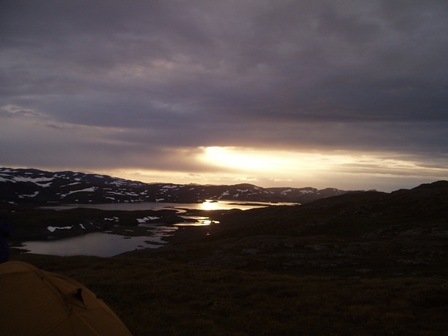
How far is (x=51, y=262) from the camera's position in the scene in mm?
35656

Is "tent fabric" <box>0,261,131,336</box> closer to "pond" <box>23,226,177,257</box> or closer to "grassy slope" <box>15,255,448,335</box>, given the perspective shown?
"grassy slope" <box>15,255,448,335</box>

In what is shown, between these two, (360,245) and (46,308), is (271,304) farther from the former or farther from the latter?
(360,245)

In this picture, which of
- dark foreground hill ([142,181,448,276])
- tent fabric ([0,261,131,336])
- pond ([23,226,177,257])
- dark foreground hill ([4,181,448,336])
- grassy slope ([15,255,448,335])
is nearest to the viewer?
tent fabric ([0,261,131,336])

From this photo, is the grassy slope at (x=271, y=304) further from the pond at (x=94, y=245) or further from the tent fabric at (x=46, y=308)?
the pond at (x=94, y=245)

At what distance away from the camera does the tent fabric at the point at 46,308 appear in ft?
29.8

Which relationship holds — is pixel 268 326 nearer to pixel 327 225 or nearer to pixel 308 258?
pixel 308 258

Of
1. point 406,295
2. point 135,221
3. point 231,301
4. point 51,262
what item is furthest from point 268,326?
point 135,221

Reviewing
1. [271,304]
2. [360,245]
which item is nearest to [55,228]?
[360,245]

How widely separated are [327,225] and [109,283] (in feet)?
139

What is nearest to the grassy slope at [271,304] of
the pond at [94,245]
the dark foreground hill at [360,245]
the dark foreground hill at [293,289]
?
the dark foreground hill at [293,289]

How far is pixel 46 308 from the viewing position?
31.2 feet

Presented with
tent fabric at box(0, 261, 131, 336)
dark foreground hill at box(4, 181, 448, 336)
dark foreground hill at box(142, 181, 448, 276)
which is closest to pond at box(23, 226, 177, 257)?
dark foreground hill at box(142, 181, 448, 276)

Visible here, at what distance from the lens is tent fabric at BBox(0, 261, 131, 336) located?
9.08m

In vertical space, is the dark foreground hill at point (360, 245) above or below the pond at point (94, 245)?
above
